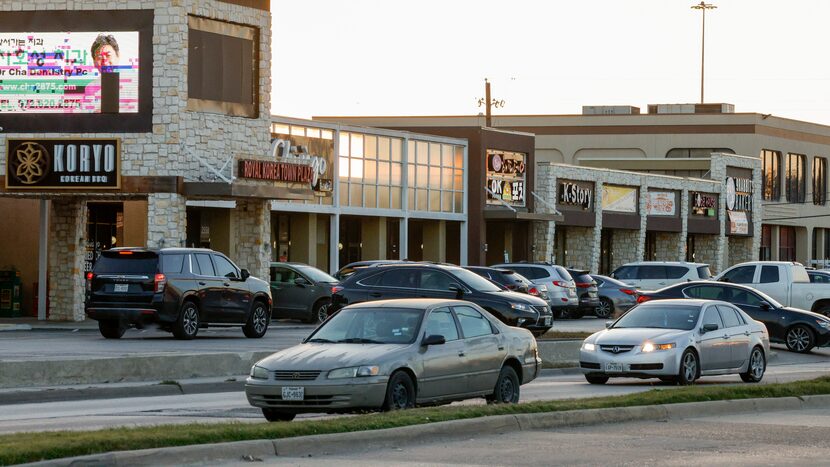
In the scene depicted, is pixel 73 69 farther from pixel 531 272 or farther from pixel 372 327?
pixel 372 327

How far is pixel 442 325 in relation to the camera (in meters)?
17.0

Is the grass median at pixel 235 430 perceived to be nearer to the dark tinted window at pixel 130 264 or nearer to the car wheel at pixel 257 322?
the dark tinted window at pixel 130 264

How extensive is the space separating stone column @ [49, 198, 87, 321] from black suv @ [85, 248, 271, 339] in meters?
10.4

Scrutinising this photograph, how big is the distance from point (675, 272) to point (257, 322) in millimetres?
19863

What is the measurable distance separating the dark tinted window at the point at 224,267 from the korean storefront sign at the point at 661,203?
1651 inches

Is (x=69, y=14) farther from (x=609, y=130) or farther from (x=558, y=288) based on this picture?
(x=609, y=130)

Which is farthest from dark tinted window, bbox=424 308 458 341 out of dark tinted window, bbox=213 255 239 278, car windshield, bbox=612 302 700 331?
dark tinted window, bbox=213 255 239 278

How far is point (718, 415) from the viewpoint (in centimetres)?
1734

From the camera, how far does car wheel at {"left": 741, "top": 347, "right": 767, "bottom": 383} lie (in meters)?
23.7

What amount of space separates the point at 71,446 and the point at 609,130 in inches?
3337

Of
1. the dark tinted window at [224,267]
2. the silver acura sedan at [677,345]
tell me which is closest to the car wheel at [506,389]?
the silver acura sedan at [677,345]

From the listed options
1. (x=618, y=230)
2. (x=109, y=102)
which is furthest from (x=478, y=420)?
(x=618, y=230)

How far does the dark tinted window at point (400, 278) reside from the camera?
2980 centimetres

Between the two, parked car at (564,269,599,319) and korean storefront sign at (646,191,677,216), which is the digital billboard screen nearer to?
parked car at (564,269,599,319)
